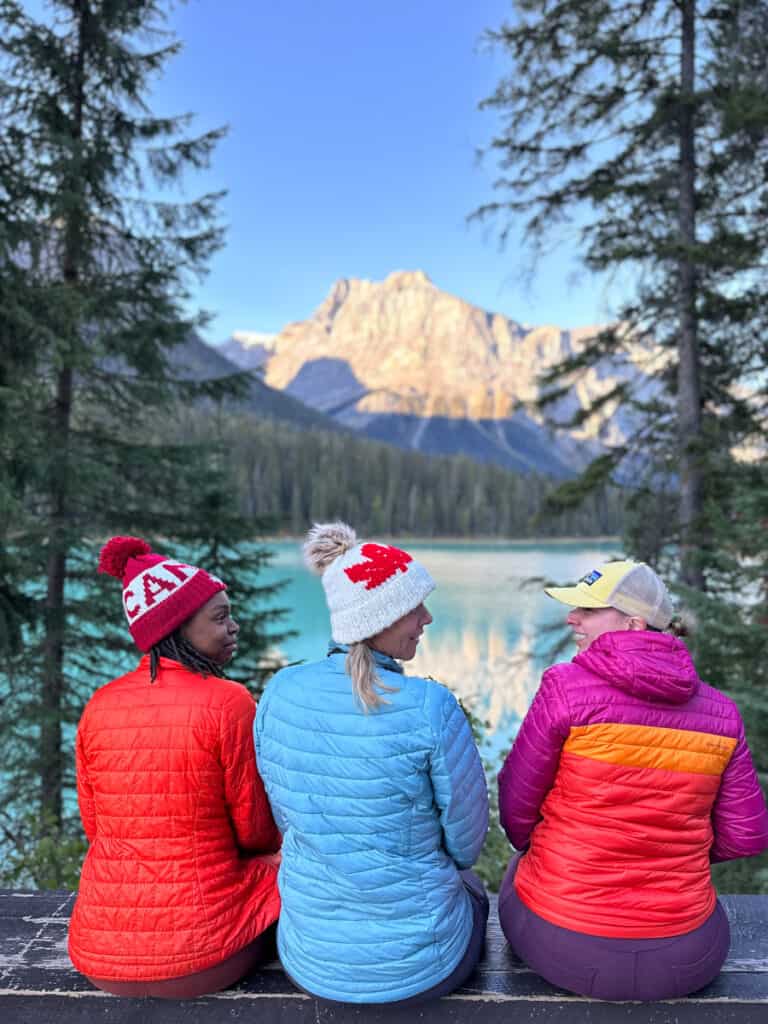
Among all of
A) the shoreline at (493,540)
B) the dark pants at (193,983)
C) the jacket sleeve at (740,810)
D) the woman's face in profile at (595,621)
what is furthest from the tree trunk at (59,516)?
the shoreline at (493,540)

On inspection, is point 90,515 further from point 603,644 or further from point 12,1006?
point 603,644

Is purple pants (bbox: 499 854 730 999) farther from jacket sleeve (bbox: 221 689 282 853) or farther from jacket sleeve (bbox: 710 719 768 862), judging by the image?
jacket sleeve (bbox: 221 689 282 853)

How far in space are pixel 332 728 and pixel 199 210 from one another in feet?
26.7

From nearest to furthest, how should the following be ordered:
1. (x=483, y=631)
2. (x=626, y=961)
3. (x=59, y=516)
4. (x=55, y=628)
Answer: (x=626, y=961) < (x=55, y=628) < (x=59, y=516) < (x=483, y=631)

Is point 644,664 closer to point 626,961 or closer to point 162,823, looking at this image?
point 626,961

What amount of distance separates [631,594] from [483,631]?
2539 cm

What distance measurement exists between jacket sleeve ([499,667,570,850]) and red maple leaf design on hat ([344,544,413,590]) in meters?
0.46

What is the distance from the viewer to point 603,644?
1.74m

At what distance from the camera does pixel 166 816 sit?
5.84 ft

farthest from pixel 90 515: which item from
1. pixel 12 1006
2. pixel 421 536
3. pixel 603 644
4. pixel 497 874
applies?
pixel 421 536

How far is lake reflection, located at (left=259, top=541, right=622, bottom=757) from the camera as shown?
12.4 meters

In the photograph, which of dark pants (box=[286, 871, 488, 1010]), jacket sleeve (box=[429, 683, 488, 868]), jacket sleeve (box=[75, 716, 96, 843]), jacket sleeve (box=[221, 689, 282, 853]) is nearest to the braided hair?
jacket sleeve (box=[221, 689, 282, 853])

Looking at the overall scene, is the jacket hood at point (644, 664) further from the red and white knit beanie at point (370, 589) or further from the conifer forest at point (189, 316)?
the conifer forest at point (189, 316)

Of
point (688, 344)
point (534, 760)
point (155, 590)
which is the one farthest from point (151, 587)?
A: point (688, 344)
